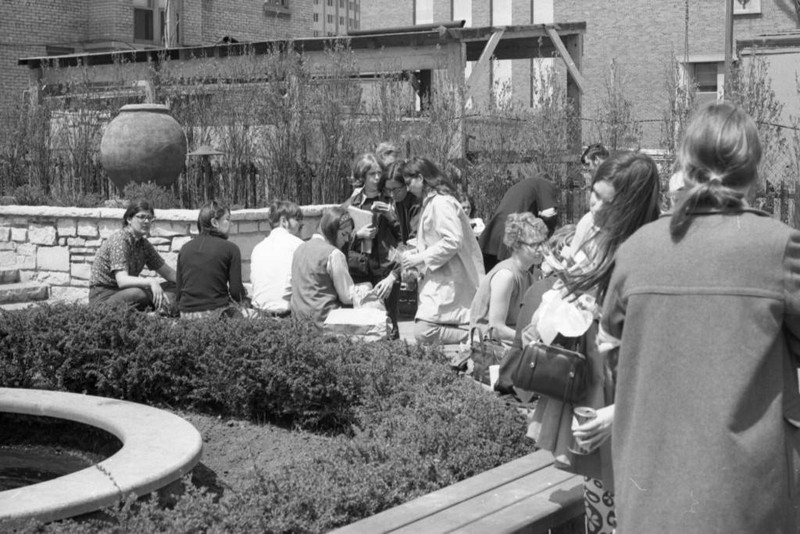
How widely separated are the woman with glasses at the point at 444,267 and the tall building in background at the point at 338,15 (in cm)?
3313

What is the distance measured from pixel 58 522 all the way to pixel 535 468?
1999 mm

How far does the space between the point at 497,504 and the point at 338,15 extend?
40.8 meters

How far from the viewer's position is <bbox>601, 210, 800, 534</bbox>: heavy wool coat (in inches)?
97.7

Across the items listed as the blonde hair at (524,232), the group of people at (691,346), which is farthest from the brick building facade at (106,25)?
the group of people at (691,346)

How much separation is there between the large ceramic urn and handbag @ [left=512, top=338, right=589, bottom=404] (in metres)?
10.0

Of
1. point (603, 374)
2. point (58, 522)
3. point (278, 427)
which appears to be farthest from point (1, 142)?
point (603, 374)

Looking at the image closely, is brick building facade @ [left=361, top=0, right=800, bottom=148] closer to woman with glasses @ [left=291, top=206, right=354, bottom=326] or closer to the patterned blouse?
the patterned blouse

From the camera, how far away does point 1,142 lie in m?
15.2

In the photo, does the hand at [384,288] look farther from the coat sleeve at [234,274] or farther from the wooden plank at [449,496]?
the wooden plank at [449,496]

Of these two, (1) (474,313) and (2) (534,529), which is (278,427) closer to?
(1) (474,313)

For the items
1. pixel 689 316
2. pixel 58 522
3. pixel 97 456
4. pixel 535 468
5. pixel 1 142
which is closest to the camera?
pixel 689 316

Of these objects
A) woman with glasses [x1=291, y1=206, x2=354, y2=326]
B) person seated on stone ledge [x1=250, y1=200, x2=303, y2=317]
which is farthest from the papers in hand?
person seated on stone ledge [x1=250, y1=200, x2=303, y2=317]

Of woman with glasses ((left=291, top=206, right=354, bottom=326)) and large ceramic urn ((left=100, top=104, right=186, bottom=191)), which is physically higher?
large ceramic urn ((left=100, top=104, right=186, bottom=191))

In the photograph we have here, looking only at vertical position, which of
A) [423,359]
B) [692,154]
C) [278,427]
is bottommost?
[278,427]
